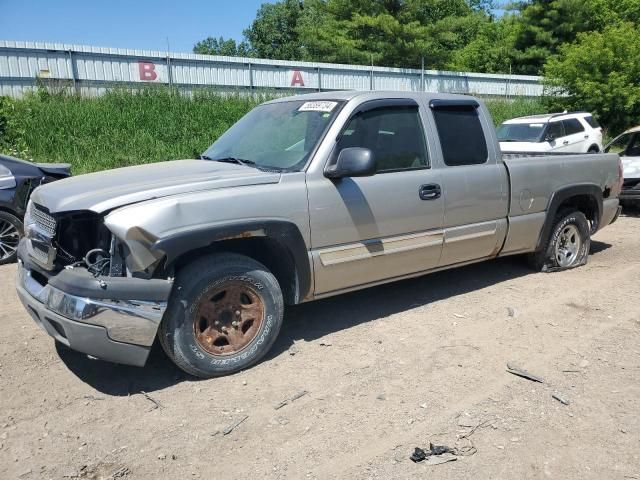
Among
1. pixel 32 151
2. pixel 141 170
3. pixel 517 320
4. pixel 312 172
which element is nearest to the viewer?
pixel 312 172

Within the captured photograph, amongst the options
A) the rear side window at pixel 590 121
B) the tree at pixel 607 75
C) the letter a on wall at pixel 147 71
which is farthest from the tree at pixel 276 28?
the rear side window at pixel 590 121

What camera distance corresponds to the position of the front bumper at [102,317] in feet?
10.7

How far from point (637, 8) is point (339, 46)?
63.2ft

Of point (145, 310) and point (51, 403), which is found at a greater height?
point (145, 310)

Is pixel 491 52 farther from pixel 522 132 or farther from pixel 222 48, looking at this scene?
pixel 222 48

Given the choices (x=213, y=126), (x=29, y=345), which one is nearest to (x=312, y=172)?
(x=29, y=345)

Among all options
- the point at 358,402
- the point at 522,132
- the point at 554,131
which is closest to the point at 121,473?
the point at 358,402

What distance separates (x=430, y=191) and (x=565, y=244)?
255 cm

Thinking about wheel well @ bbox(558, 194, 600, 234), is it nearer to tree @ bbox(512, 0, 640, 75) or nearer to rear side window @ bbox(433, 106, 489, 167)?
rear side window @ bbox(433, 106, 489, 167)

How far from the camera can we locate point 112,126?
46.1 ft

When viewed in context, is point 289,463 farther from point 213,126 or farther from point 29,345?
point 213,126

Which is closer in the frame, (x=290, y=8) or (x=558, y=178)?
(x=558, y=178)

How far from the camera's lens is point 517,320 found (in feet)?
15.9

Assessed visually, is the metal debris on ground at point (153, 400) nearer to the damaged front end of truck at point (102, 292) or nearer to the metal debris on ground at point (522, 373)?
the damaged front end of truck at point (102, 292)
